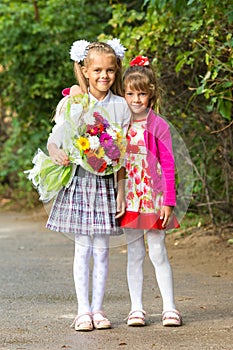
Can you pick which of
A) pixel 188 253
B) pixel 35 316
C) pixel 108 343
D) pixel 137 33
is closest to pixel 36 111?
pixel 137 33

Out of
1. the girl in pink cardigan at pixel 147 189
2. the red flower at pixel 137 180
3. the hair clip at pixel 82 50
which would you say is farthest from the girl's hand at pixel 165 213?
the hair clip at pixel 82 50

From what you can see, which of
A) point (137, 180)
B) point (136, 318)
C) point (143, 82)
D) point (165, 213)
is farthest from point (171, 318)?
point (143, 82)

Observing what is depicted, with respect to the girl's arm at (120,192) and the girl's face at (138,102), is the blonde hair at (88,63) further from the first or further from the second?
the girl's arm at (120,192)

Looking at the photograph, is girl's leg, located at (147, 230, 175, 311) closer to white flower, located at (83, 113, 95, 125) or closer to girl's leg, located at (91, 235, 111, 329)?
girl's leg, located at (91, 235, 111, 329)

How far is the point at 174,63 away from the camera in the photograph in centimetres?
911

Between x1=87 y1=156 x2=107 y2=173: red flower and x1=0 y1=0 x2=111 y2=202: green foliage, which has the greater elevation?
x1=0 y1=0 x2=111 y2=202: green foliage

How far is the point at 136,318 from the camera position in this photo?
18.3 feet

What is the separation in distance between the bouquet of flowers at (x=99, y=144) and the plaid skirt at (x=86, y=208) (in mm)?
90

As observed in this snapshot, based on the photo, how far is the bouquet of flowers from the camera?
5.54m

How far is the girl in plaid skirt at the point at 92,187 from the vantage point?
5559 millimetres

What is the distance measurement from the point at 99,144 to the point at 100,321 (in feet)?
3.41

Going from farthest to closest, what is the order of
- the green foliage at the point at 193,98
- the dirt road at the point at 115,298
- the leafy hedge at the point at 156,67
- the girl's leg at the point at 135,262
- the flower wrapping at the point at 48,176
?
the green foliage at the point at 193,98
the leafy hedge at the point at 156,67
the girl's leg at the point at 135,262
the flower wrapping at the point at 48,176
the dirt road at the point at 115,298

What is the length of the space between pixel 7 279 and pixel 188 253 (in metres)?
1.87

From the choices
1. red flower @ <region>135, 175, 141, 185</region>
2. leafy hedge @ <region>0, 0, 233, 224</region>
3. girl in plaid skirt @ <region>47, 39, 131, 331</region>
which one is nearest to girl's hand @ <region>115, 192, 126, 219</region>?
girl in plaid skirt @ <region>47, 39, 131, 331</region>
